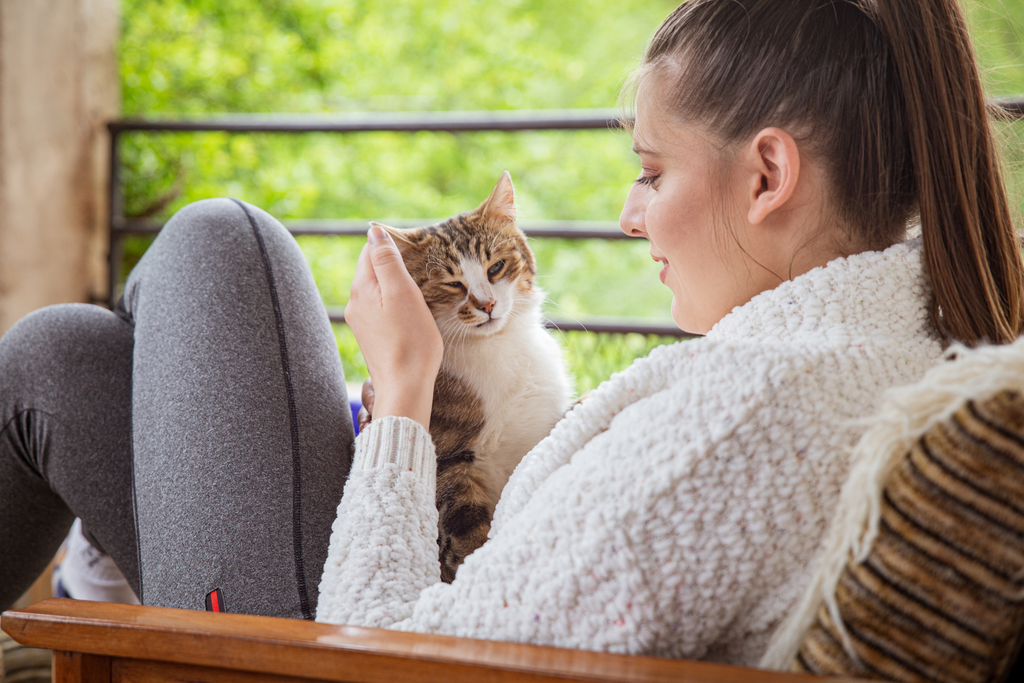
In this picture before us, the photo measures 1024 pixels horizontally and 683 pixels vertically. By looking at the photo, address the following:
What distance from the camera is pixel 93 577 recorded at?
1.24 metres

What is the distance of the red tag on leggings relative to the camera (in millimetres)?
817

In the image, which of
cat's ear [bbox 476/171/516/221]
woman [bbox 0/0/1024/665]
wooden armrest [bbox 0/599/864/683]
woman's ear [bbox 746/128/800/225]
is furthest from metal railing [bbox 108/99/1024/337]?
wooden armrest [bbox 0/599/864/683]

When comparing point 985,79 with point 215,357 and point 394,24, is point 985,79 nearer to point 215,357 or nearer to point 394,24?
point 215,357

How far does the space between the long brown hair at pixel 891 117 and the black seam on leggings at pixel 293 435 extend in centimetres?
59

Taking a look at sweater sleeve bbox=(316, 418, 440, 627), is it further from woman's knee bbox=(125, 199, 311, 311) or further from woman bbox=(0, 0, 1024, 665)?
woman's knee bbox=(125, 199, 311, 311)

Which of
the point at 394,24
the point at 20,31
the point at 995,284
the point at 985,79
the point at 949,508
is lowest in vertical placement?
the point at 949,508

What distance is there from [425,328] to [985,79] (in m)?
0.71

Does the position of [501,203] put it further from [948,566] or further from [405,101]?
[405,101]

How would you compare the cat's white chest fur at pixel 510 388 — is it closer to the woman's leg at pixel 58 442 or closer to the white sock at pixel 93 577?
the woman's leg at pixel 58 442

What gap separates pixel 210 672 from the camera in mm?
558

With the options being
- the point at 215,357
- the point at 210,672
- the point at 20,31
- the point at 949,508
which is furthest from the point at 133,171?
the point at 949,508

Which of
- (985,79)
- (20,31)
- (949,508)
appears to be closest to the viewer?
(949,508)

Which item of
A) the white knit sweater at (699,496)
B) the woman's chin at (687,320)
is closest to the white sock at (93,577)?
the white knit sweater at (699,496)

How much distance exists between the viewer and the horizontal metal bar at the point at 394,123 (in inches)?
85.7
